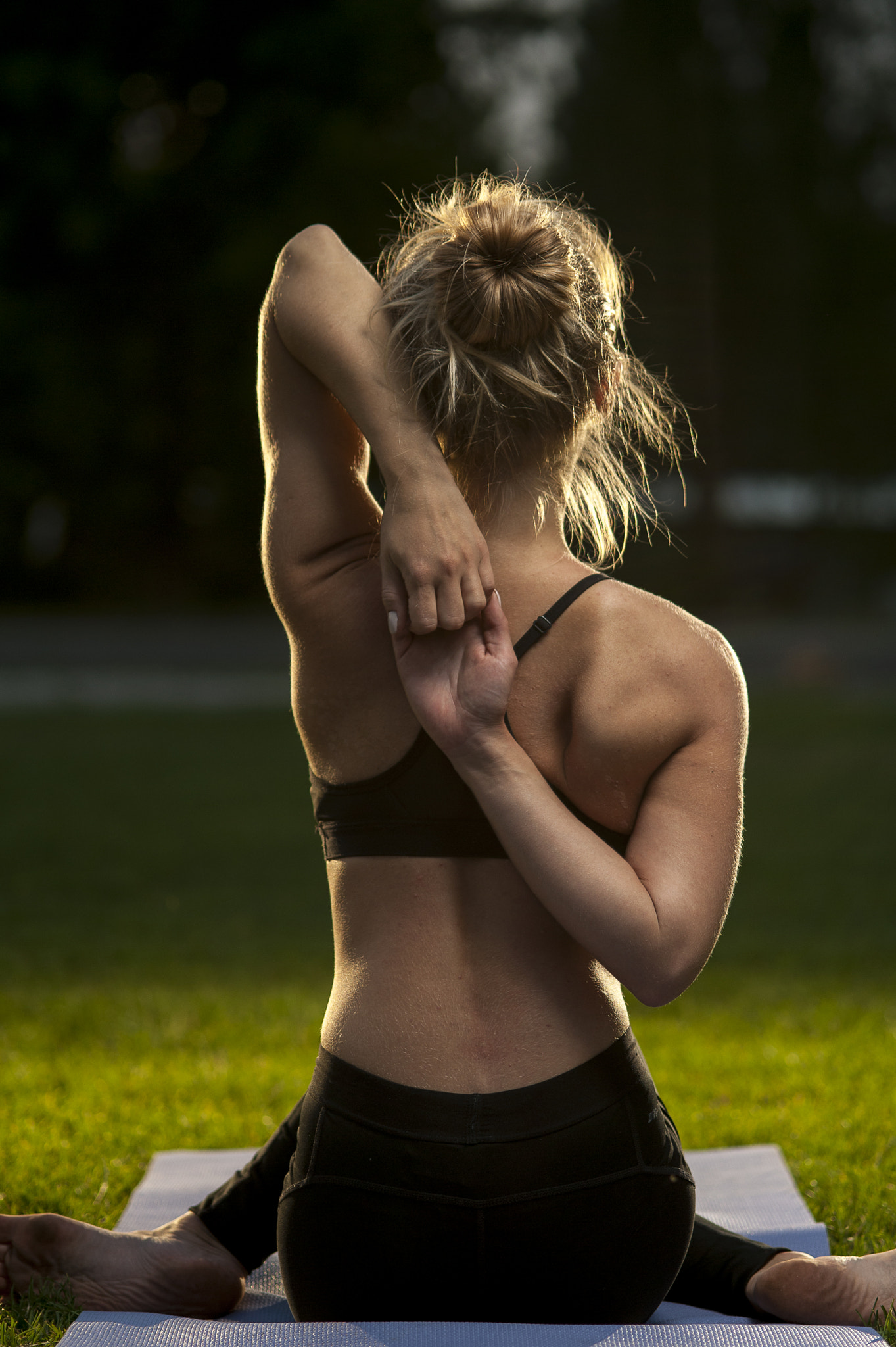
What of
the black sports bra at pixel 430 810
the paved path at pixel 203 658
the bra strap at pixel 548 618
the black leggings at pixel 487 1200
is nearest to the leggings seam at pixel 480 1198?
the black leggings at pixel 487 1200

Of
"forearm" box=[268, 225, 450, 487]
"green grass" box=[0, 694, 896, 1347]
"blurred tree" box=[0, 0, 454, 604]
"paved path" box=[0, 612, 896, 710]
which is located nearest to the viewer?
"forearm" box=[268, 225, 450, 487]

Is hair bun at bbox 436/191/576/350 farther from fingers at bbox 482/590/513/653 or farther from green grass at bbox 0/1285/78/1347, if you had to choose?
green grass at bbox 0/1285/78/1347

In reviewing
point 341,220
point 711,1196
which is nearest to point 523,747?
point 711,1196

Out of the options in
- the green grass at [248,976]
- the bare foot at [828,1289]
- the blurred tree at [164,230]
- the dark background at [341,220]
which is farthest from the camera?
the blurred tree at [164,230]

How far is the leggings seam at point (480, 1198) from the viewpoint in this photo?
166 centimetres

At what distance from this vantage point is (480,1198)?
1656 millimetres

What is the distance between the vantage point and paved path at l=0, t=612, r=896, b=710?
13781mm

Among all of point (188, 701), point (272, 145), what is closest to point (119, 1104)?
point (188, 701)

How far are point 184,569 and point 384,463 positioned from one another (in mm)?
21258

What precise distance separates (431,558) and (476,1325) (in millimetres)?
1024

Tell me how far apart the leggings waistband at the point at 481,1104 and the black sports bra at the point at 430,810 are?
11.7 inches

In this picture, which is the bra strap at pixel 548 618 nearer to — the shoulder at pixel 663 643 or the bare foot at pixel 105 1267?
the shoulder at pixel 663 643

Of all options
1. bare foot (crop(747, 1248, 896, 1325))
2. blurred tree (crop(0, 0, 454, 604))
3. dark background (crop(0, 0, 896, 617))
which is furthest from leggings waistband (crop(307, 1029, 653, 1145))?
blurred tree (crop(0, 0, 454, 604))

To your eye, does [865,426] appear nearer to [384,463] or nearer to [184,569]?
[184,569]
